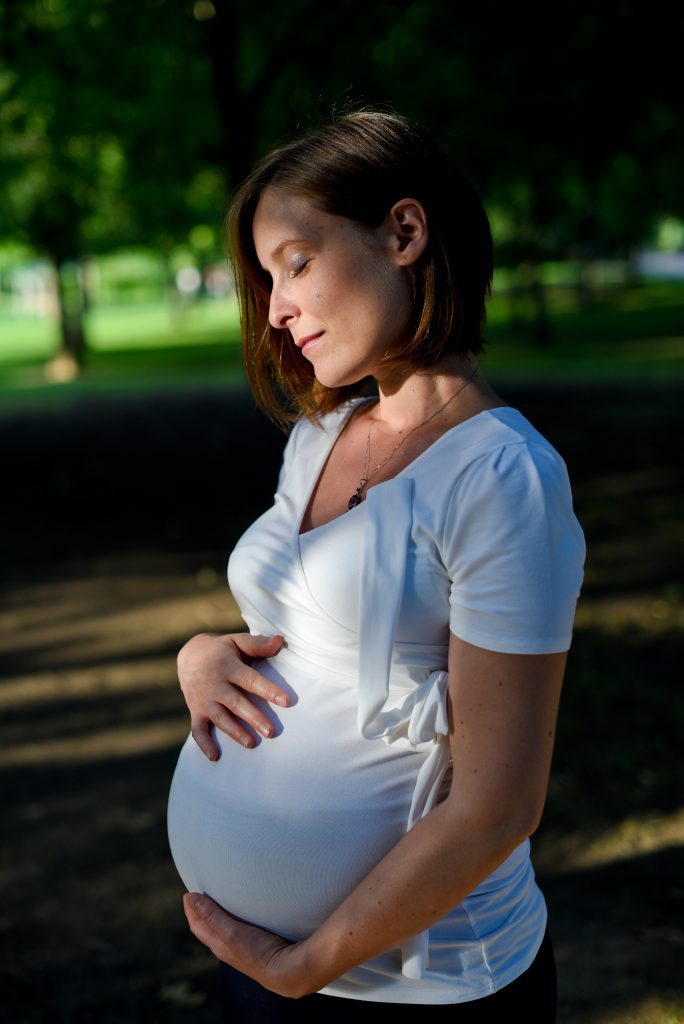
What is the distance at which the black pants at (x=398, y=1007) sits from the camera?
61.0 inches

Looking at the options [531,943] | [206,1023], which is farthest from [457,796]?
[206,1023]

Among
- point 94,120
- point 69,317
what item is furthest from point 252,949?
point 69,317

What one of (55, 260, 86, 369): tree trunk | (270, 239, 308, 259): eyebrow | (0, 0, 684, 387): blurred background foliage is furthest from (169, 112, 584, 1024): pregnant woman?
(55, 260, 86, 369): tree trunk

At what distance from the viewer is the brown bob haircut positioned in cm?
148

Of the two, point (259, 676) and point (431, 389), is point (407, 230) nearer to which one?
point (431, 389)

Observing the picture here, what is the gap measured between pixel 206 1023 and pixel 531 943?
1972 millimetres

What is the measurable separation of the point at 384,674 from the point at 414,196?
2.05ft

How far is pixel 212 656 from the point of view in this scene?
66.7 inches

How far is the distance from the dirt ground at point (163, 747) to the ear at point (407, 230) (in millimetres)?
2484

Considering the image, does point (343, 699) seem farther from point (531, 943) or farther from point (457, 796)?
point (531, 943)

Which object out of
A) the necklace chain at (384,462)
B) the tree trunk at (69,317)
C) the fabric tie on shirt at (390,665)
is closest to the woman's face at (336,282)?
the necklace chain at (384,462)

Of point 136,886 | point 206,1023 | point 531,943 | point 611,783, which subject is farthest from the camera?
point 611,783

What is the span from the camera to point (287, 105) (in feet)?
38.6

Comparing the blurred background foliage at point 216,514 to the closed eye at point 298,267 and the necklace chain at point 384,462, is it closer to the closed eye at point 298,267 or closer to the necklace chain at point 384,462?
the closed eye at point 298,267
